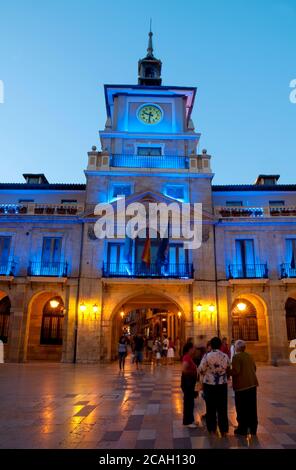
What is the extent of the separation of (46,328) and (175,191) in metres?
13.0

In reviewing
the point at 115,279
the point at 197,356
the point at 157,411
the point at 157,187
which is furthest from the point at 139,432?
the point at 157,187

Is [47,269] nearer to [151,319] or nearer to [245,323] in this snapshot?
[245,323]

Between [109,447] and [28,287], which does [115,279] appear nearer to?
[28,287]

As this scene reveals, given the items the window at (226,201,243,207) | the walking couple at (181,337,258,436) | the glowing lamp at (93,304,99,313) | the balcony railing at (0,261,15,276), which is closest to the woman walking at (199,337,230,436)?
the walking couple at (181,337,258,436)

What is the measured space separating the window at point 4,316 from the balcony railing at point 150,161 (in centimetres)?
1208

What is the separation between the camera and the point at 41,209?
75.9ft

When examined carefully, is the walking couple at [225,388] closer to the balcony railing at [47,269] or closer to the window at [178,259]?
the window at [178,259]

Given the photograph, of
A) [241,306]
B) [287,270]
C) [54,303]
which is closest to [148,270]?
[241,306]

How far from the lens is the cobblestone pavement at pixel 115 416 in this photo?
5598mm

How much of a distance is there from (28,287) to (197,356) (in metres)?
16.0

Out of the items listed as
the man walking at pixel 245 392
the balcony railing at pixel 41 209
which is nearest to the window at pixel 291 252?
the balcony railing at pixel 41 209

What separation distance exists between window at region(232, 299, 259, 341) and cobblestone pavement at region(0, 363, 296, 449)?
10295 millimetres

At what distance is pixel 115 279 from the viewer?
2098cm
